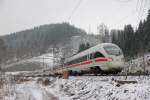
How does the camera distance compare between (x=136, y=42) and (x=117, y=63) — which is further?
(x=136, y=42)

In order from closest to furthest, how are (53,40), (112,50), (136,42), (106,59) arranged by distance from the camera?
(106,59)
(112,50)
(136,42)
(53,40)

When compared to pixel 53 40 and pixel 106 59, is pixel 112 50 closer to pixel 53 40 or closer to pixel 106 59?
pixel 106 59

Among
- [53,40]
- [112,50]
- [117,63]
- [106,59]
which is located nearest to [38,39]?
[53,40]

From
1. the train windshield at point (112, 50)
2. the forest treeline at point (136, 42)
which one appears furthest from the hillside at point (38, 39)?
the train windshield at point (112, 50)

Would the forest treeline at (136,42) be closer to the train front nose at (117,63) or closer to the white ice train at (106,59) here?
the white ice train at (106,59)

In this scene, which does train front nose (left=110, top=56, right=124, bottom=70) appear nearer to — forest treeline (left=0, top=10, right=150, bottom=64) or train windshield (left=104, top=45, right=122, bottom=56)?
train windshield (left=104, top=45, right=122, bottom=56)

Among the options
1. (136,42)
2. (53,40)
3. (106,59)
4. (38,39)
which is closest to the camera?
(106,59)

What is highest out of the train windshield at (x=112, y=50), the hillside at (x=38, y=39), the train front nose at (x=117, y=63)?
the hillside at (x=38, y=39)

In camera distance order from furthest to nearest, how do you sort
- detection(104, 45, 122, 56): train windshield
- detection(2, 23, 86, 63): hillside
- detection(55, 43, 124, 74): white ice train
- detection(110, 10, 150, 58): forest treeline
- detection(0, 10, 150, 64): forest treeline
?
detection(2, 23, 86, 63): hillside → detection(0, 10, 150, 64): forest treeline → detection(110, 10, 150, 58): forest treeline → detection(104, 45, 122, 56): train windshield → detection(55, 43, 124, 74): white ice train

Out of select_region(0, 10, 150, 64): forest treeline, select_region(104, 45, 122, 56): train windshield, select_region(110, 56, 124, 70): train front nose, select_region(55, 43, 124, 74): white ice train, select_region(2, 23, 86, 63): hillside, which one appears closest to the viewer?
select_region(110, 56, 124, 70): train front nose

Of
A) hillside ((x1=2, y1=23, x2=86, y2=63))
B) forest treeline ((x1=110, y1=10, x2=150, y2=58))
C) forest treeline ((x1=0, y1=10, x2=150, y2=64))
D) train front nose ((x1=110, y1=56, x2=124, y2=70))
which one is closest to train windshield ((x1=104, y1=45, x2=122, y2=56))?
train front nose ((x1=110, y1=56, x2=124, y2=70))

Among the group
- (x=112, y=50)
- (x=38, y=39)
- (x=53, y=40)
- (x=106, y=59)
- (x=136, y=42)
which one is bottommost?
(x=106, y=59)

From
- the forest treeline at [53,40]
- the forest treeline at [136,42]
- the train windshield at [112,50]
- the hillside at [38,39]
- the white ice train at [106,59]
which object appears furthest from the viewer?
the hillside at [38,39]

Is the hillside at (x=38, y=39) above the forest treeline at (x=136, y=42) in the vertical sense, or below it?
above
